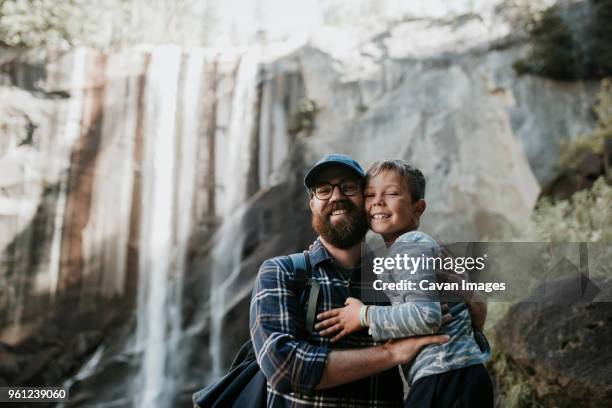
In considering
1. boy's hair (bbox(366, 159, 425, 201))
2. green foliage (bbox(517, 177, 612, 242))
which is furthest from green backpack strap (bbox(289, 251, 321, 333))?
green foliage (bbox(517, 177, 612, 242))

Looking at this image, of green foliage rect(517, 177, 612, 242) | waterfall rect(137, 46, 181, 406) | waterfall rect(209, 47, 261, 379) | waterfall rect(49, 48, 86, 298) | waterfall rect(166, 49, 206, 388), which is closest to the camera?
green foliage rect(517, 177, 612, 242)

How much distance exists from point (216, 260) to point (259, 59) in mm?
4047

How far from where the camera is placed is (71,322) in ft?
28.1

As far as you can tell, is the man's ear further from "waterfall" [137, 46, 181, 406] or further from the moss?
"waterfall" [137, 46, 181, 406]

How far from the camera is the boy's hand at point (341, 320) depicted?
169cm

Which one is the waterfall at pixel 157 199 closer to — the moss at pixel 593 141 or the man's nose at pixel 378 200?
the moss at pixel 593 141

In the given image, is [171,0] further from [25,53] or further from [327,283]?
[327,283]

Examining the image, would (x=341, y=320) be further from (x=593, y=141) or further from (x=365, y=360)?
(x=593, y=141)

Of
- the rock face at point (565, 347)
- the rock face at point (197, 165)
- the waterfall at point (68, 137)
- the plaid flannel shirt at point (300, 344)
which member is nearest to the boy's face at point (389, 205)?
the plaid flannel shirt at point (300, 344)

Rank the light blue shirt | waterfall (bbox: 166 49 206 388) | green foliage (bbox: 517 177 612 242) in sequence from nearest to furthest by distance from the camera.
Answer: the light blue shirt
green foliage (bbox: 517 177 612 242)
waterfall (bbox: 166 49 206 388)

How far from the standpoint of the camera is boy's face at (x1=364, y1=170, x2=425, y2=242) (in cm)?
189

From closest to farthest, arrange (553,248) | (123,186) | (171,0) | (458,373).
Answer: (458,373) < (553,248) < (123,186) < (171,0)

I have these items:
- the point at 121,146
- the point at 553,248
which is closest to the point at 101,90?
the point at 121,146

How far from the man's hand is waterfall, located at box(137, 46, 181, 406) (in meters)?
6.79
